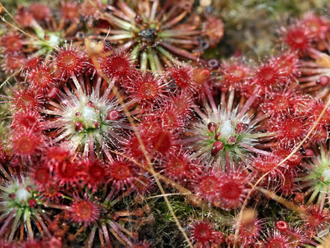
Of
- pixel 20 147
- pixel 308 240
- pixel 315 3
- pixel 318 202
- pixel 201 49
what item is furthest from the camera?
pixel 315 3

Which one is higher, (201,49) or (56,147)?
(201,49)

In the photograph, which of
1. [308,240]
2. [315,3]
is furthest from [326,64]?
[308,240]

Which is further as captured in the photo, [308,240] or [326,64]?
[326,64]

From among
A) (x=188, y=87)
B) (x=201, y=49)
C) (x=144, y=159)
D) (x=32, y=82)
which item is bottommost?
(x=144, y=159)

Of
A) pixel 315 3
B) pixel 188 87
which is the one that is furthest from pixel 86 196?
pixel 315 3

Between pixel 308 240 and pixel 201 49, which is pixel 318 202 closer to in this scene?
pixel 308 240

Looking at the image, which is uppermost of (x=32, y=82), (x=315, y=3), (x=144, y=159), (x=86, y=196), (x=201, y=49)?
(x=315, y=3)

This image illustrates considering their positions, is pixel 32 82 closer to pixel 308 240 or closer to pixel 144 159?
pixel 144 159

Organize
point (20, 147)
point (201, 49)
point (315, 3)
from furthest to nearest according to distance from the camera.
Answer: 1. point (315, 3)
2. point (201, 49)
3. point (20, 147)

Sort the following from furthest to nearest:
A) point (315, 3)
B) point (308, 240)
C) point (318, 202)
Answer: point (315, 3) → point (318, 202) → point (308, 240)
